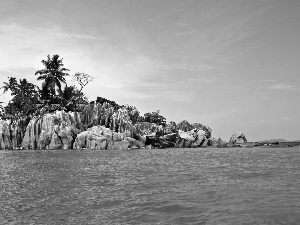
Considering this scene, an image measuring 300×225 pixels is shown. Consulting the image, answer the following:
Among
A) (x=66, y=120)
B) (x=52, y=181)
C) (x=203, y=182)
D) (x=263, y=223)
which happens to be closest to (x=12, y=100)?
(x=66, y=120)

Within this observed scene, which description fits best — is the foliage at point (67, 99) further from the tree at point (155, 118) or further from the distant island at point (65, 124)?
the tree at point (155, 118)

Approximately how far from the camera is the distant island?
205 ft

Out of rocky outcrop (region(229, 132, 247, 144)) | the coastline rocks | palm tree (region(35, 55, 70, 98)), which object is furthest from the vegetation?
rocky outcrop (region(229, 132, 247, 144))

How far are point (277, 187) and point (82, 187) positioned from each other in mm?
9079

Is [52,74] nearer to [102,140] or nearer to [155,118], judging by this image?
[102,140]

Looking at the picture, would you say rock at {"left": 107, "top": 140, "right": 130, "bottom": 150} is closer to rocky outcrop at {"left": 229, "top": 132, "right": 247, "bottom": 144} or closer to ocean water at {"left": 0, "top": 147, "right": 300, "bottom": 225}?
ocean water at {"left": 0, "top": 147, "right": 300, "bottom": 225}

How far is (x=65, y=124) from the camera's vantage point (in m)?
64.1

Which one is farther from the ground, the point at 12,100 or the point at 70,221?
the point at 12,100

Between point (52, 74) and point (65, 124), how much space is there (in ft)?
58.1

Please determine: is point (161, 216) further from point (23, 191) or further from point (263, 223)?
point (23, 191)

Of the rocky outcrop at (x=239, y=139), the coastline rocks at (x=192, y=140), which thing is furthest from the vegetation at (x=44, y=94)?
the rocky outcrop at (x=239, y=139)

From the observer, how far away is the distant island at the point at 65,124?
205 ft

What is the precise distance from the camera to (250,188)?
12.7 m

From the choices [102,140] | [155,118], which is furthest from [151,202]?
[155,118]
